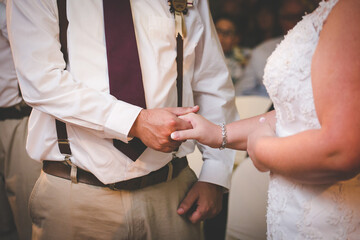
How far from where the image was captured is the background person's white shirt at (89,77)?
1.04 meters

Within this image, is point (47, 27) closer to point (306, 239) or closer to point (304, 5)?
point (306, 239)

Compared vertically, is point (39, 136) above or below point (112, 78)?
below

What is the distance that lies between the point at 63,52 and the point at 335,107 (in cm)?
93

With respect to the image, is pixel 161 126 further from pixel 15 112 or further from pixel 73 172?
pixel 15 112

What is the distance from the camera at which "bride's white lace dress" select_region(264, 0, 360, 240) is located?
31.5 inches

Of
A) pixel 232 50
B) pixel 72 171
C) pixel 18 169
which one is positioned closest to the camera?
pixel 72 171

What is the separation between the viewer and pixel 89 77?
110cm

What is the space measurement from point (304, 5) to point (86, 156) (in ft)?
9.82

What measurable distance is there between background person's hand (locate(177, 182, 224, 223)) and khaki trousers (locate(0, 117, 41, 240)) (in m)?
1.17

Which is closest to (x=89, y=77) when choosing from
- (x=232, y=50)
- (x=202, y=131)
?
(x=202, y=131)

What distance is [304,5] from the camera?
3.19 m

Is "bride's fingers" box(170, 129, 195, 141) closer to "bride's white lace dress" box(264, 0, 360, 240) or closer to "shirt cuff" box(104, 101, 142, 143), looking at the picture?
"shirt cuff" box(104, 101, 142, 143)

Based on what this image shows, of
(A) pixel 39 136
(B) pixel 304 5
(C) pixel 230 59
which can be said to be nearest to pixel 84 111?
(A) pixel 39 136

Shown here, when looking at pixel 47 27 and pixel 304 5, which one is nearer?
pixel 47 27
